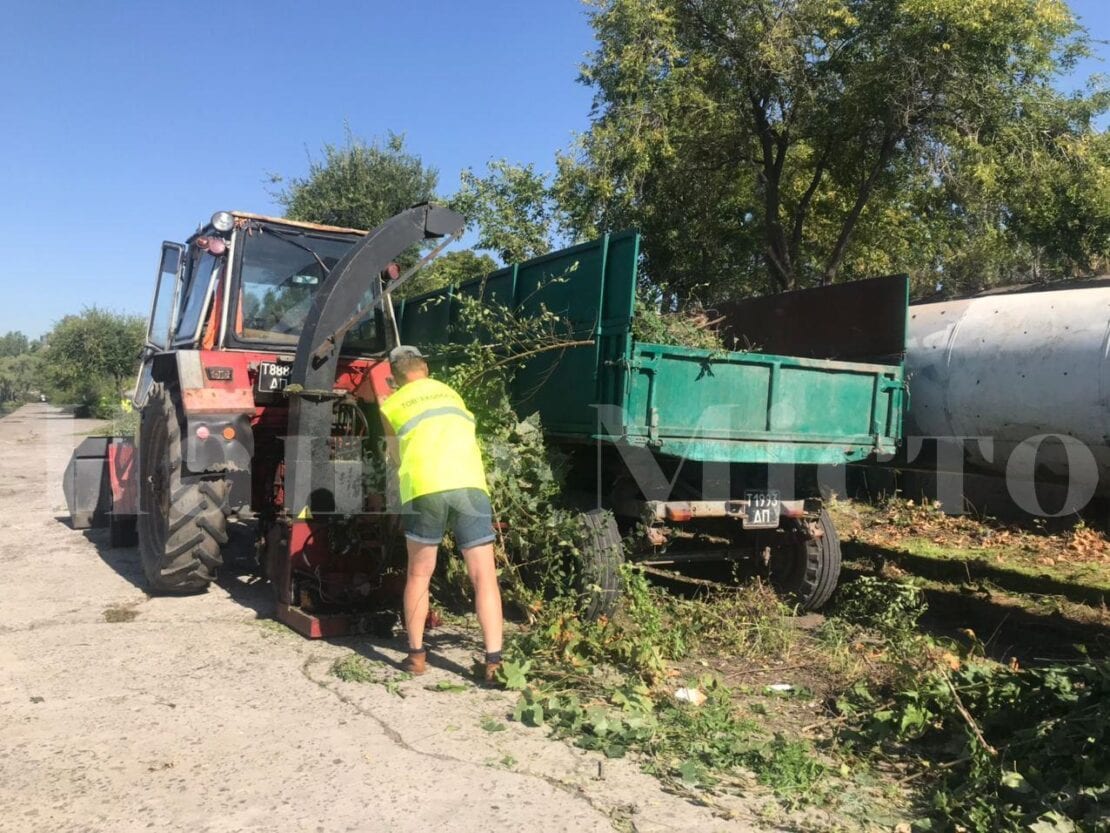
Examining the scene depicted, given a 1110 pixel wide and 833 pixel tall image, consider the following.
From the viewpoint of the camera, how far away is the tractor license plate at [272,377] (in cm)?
642

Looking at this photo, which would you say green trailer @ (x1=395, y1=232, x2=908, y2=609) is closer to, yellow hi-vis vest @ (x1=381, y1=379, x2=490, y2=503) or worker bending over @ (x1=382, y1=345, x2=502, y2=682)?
worker bending over @ (x1=382, y1=345, x2=502, y2=682)

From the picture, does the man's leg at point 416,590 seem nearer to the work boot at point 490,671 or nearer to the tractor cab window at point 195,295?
the work boot at point 490,671

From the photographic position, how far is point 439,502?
478cm

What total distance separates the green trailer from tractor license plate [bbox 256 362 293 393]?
1.73m

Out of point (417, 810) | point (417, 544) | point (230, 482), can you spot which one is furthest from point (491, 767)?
point (230, 482)

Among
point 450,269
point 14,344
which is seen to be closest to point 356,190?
point 450,269

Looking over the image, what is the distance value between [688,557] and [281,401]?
3.25 m

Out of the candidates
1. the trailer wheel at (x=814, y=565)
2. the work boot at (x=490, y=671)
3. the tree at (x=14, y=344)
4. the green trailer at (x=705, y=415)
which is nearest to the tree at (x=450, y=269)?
the green trailer at (x=705, y=415)

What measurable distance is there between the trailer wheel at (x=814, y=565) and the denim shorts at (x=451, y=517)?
8.76 feet

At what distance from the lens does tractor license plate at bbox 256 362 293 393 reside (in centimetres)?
642

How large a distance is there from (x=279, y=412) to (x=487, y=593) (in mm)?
2784

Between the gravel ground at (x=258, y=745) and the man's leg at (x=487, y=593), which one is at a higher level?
the man's leg at (x=487, y=593)

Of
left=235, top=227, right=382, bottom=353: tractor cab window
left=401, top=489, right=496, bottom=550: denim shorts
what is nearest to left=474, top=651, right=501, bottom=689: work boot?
left=401, top=489, right=496, bottom=550: denim shorts

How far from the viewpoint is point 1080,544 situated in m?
8.76
